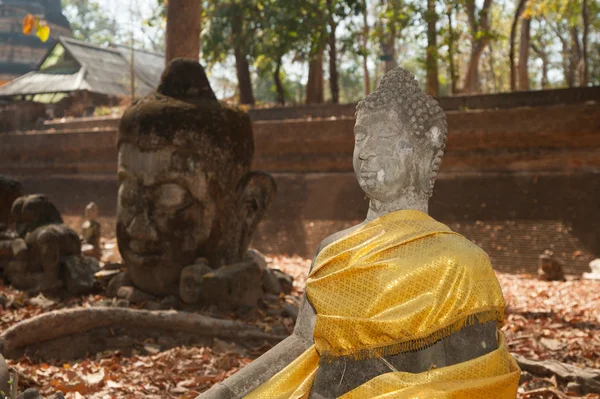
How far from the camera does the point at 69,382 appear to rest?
3994 mm

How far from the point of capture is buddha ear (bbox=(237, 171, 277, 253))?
5.84 metres

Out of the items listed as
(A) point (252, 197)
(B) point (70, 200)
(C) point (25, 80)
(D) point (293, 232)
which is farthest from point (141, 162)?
(C) point (25, 80)

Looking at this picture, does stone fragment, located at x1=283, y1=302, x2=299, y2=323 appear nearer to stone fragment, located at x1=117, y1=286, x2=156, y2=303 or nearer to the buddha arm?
stone fragment, located at x1=117, y1=286, x2=156, y2=303

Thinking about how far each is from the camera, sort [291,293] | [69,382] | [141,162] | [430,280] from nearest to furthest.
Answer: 1. [430,280]
2. [69,382]
3. [141,162]
4. [291,293]

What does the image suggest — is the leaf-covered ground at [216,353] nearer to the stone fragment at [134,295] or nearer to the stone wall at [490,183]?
the stone fragment at [134,295]

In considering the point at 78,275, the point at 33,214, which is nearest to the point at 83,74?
the point at 33,214

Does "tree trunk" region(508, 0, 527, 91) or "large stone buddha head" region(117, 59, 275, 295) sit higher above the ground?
"tree trunk" region(508, 0, 527, 91)

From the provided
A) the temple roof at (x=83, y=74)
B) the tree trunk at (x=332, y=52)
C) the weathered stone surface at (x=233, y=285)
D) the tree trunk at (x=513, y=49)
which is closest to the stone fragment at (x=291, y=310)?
the weathered stone surface at (x=233, y=285)

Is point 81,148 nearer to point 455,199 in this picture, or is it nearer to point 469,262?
point 455,199

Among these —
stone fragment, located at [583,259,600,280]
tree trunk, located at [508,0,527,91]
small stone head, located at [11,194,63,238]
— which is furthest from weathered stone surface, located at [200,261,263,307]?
tree trunk, located at [508,0,527,91]

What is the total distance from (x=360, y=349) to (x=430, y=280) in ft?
0.87

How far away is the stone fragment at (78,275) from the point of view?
6051mm

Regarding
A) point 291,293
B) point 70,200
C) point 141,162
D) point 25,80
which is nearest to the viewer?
point 141,162

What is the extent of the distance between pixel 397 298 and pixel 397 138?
51cm
